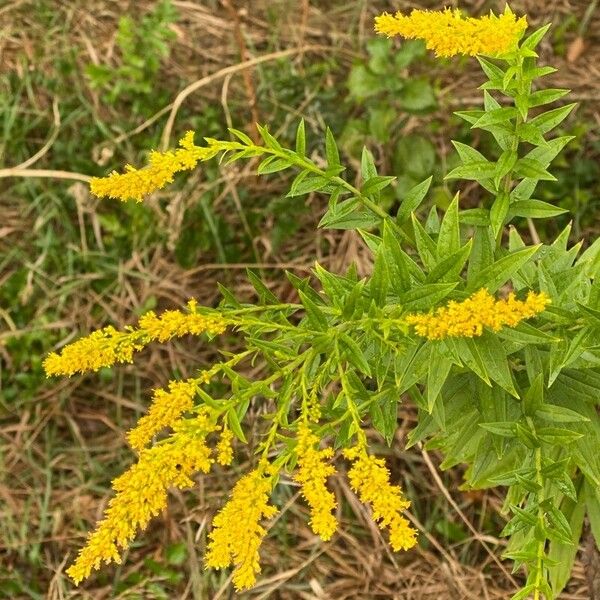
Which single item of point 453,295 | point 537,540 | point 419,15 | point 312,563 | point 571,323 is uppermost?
point 419,15

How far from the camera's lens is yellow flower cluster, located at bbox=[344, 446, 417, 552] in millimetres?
1917

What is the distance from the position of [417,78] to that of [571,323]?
2.67 m

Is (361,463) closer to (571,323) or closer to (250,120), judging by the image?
(571,323)

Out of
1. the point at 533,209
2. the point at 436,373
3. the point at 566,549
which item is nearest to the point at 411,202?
the point at 533,209

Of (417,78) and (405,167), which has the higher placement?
(417,78)

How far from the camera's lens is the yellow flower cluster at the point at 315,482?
1.95 metres

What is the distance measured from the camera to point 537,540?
221cm

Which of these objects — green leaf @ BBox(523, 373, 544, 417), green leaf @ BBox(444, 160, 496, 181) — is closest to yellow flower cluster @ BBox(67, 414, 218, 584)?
green leaf @ BBox(523, 373, 544, 417)

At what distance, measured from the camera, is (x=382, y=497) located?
1.95 metres

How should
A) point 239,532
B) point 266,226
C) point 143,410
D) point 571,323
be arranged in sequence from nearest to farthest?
point 239,532, point 571,323, point 143,410, point 266,226

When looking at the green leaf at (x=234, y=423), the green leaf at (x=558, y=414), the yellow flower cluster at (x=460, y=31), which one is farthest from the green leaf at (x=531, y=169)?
the green leaf at (x=234, y=423)

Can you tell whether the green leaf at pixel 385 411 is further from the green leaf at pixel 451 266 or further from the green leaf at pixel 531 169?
the green leaf at pixel 531 169

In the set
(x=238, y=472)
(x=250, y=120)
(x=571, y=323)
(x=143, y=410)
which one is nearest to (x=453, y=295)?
(x=571, y=323)

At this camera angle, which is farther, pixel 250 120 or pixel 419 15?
pixel 250 120
